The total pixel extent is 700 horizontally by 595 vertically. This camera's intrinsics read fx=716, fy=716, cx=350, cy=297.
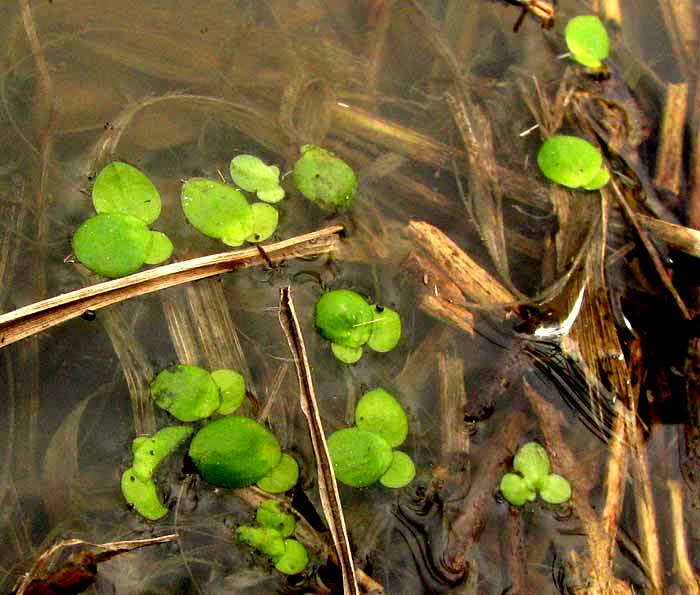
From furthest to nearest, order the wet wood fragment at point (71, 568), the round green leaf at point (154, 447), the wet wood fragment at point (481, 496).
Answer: the wet wood fragment at point (481, 496) → the round green leaf at point (154, 447) → the wet wood fragment at point (71, 568)

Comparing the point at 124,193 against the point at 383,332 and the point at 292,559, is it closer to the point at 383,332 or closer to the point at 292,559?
the point at 383,332

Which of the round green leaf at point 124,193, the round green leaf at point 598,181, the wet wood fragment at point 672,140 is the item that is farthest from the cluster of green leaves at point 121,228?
the wet wood fragment at point 672,140

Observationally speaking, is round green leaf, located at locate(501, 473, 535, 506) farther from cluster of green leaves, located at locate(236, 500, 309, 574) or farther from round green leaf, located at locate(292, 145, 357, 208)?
round green leaf, located at locate(292, 145, 357, 208)

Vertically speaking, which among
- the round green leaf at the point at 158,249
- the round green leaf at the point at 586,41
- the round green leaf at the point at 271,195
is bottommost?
the round green leaf at the point at 158,249

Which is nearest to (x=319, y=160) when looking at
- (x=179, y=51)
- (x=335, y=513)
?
(x=179, y=51)

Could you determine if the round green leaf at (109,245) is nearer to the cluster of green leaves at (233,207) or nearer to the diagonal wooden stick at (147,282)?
the diagonal wooden stick at (147,282)

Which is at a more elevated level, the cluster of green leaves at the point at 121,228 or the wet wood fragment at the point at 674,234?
the wet wood fragment at the point at 674,234

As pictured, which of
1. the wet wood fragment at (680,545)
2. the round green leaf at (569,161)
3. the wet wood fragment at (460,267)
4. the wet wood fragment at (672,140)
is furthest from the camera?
the wet wood fragment at (672,140)
